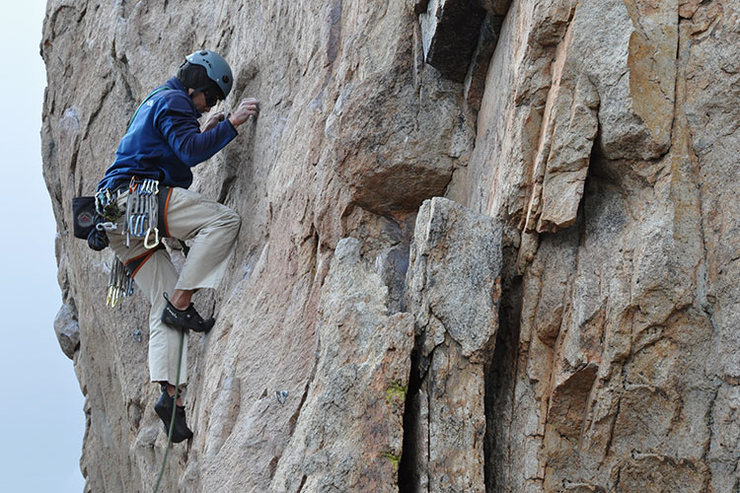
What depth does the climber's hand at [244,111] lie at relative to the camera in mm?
8297

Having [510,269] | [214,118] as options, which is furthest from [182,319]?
[510,269]

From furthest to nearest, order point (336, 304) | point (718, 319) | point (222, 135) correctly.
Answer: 1. point (222, 135)
2. point (336, 304)
3. point (718, 319)

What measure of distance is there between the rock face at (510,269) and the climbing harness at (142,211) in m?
1.62

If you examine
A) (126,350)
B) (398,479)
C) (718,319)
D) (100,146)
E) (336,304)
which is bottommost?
(398,479)

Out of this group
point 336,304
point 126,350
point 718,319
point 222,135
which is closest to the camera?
point 718,319

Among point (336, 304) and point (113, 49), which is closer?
point (336, 304)

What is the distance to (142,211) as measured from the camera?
7.90 metres

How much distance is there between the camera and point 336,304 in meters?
5.73

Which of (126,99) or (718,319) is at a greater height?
(126,99)

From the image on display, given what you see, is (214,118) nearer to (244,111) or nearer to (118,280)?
(244,111)

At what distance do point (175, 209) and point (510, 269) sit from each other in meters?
3.90

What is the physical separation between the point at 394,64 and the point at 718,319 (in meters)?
3.42

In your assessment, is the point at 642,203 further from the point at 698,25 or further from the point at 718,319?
the point at 698,25

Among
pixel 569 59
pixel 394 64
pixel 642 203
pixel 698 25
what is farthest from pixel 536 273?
pixel 394 64
